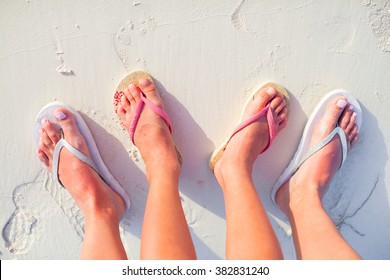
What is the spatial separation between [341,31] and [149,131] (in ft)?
2.52

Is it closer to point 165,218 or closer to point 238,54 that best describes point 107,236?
point 165,218

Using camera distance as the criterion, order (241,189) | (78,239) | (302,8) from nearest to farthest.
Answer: (241,189) < (302,8) < (78,239)

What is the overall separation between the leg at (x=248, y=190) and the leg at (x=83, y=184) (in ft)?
1.27

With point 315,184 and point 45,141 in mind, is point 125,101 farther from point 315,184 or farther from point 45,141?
point 315,184

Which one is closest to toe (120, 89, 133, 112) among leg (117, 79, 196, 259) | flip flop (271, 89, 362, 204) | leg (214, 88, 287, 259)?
leg (117, 79, 196, 259)

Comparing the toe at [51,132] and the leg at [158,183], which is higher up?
the toe at [51,132]

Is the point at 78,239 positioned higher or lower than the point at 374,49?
lower

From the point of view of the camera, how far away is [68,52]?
1.30m

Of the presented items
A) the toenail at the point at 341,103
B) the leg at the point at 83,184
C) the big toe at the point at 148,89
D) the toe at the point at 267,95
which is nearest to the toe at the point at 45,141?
the leg at the point at 83,184

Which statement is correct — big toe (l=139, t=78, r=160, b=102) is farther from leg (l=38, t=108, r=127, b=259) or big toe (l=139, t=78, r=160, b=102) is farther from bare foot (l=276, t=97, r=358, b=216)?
bare foot (l=276, t=97, r=358, b=216)

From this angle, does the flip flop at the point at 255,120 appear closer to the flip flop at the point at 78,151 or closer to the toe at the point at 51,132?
the flip flop at the point at 78,151

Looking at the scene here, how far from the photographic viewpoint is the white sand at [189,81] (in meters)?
1.29

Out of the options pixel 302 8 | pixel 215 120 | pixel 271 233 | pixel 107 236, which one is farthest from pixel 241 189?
pixel 302 8

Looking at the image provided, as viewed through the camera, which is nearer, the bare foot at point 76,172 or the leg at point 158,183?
the leg at point 158,183
